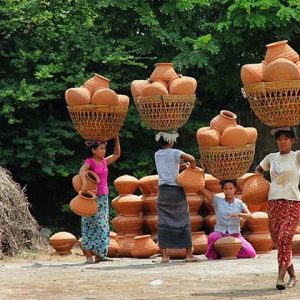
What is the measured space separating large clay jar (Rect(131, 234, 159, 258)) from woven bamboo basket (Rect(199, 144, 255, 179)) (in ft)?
4.12

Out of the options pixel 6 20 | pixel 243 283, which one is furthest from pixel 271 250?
pixel 6 20

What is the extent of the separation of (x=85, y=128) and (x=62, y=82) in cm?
487

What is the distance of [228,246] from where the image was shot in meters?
9.45

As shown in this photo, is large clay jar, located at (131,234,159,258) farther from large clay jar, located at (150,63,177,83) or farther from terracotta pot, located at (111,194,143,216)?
large clay jar, located at (150,63,177,83)

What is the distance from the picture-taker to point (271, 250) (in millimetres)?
10844

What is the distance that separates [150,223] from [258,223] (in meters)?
1.30

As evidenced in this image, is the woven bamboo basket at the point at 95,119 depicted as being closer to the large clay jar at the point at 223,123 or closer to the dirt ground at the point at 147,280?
the large clay jar at the point at 223,123

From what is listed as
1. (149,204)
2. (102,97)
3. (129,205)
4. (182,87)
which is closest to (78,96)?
(102,97)

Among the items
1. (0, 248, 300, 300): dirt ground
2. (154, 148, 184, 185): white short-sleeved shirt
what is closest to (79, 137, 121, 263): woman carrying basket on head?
(0, 248, 300, 300): dirt ground

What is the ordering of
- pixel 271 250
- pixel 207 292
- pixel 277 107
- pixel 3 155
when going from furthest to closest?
pixel 3 155 → pixel 271 250 → pixel 277 107 → pixel 207 292

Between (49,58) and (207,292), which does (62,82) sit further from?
(207,292)

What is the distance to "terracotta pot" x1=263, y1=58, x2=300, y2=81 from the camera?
7945mm

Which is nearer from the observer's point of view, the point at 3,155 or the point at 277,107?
the point at 277,107

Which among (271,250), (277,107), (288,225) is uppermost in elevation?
(277,107)
